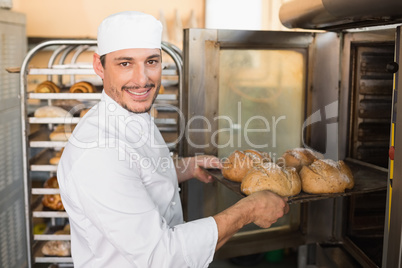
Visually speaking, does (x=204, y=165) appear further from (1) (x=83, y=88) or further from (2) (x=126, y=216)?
(1) (x=83, y=88)

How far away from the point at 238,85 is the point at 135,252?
3.02 ft

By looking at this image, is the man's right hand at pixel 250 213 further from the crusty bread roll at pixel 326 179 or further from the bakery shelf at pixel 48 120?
the bakery shelf at pixel 48 120

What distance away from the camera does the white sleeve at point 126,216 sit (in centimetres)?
122

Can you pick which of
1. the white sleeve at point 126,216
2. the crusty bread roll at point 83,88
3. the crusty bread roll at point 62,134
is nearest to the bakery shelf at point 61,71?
the crusty bread roll at point 83,88

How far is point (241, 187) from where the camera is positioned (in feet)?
5.03

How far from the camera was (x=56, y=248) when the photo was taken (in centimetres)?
242

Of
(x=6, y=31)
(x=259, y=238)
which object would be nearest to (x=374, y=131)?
(x=259, y=238)

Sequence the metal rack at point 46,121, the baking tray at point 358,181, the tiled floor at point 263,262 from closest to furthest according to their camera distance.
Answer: the baking tray at point 358,181 → the metal rack at point 46,121 → the tiled floor at point 263,262

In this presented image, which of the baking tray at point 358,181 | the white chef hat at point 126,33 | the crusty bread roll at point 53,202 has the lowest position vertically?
the crusty bread roll at point 53,202

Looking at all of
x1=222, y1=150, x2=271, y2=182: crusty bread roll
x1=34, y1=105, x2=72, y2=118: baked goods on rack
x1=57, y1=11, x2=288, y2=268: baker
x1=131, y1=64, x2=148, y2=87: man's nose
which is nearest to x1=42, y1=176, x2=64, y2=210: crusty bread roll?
x1=34, y1=105, x2=72, y2=118: baked goods on rack

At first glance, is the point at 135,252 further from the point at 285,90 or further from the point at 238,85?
the point at 285,90

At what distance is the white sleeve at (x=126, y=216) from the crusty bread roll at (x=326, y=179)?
18.7 inches

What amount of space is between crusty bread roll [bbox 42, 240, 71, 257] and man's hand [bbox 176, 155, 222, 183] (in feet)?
3.20

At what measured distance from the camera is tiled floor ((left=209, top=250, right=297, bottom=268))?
327 cm
